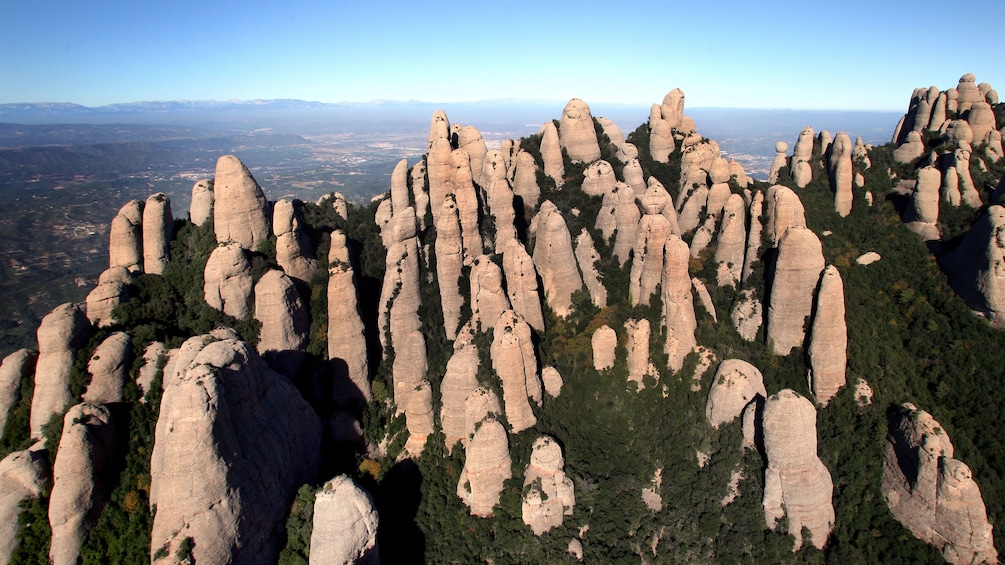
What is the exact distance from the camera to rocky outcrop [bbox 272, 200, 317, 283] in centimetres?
3566

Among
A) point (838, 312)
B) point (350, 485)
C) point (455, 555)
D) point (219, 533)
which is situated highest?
point (838, 312)

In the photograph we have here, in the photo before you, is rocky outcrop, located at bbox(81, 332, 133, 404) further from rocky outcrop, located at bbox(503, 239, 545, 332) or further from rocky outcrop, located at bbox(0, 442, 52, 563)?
rocky outcrop, located at bbox(503, 239, 545, 332)

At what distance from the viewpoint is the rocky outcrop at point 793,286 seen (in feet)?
103

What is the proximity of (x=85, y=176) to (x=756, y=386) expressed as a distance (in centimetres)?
19736

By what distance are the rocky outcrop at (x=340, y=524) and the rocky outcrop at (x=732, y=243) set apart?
27.5m

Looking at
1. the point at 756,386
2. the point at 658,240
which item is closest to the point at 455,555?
the point at 756,386

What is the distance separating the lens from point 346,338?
1307 inches

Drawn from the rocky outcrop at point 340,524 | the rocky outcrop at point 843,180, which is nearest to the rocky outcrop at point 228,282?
the rocky outcrop at point 340,524

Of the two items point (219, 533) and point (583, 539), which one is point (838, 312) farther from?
point (219, 533)

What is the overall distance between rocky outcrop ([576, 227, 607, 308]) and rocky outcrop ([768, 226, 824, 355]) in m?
10.8

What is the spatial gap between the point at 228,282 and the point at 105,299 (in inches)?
288

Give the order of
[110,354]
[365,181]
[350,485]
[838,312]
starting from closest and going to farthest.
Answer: [350,485] → [110,354] → [838,312] → [365,181]

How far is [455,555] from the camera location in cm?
2839

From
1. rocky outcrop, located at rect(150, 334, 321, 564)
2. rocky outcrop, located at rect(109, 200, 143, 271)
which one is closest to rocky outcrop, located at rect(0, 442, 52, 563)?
rocky outcrop, located at rect(150, 334, 321, 564)
